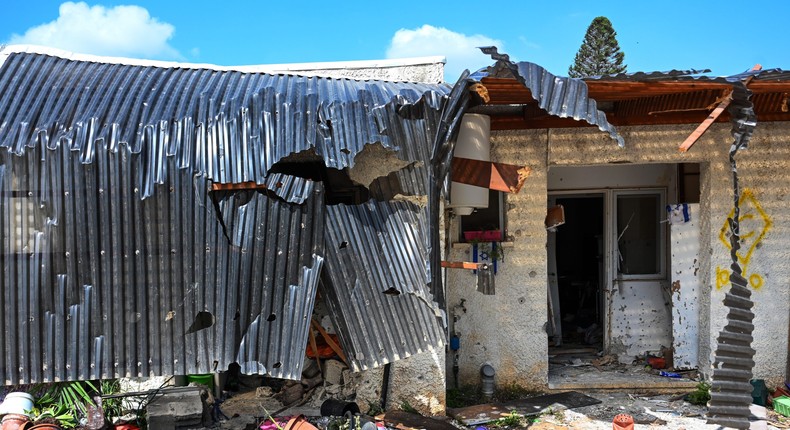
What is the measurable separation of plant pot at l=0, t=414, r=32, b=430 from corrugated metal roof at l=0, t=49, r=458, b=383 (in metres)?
0.88

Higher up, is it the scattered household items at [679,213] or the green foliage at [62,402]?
the scattered household items at [679,213]

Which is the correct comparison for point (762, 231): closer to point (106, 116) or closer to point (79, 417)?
point (106, 116)

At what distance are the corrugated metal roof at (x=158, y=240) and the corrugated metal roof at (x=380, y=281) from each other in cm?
6

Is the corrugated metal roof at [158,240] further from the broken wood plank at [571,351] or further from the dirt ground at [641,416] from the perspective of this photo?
the broken wood plank at [571,351]

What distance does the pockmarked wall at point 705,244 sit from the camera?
23.1 ft

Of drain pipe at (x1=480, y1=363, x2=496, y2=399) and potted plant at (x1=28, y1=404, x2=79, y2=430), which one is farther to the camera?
drain pipe at (x1=480, y1=363, x2=496, y2=399)

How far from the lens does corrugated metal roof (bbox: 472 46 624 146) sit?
181 inches

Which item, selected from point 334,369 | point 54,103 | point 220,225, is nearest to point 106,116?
point 54,103

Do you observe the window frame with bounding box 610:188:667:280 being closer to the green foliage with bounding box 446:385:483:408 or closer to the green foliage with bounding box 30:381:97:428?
the green foliage with bounding box 446:385:483:408

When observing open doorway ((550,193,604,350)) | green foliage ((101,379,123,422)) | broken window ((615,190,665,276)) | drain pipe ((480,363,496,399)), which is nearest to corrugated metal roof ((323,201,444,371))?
drain pipe ((480,363,496,399))

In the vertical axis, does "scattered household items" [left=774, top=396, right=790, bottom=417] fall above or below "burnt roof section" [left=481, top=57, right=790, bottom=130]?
below

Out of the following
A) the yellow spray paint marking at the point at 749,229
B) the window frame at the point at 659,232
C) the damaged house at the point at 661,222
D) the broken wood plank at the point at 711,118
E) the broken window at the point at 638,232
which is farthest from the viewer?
the broken window at the point at 638,232

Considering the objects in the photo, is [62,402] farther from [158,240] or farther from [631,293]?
[631,293]

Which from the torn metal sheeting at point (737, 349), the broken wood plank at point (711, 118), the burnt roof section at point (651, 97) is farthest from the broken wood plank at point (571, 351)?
the broken wood plank at point (711, 118)
